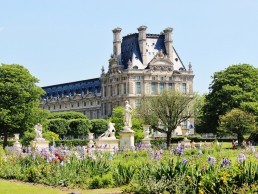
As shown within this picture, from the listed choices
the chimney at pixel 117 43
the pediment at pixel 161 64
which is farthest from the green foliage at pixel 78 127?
the chimney at pixel 117 43

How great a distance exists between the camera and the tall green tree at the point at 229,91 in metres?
54.0

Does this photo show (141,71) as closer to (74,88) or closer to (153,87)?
(153,87)

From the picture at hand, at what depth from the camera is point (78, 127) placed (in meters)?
75.1

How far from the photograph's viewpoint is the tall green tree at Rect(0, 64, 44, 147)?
47281 mm

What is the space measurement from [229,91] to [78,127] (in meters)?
27.7

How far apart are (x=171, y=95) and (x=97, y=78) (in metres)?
56.8

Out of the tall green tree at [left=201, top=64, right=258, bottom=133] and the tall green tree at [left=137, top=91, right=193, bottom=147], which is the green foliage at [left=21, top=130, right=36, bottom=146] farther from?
the tall green tree at [left=201, top=64, right=258, bottom=133]

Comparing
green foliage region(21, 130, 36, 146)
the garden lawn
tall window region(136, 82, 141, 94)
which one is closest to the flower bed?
the garden lawn

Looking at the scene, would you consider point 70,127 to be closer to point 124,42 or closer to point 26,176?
point 124,42

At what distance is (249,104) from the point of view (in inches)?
2021

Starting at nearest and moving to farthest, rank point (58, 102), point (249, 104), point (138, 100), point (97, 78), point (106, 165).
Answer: point (106, 165) < point (249, 104) < point (138, 100) < point (97, 78) < point (58, 102)

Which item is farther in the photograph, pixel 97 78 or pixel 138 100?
pixel 97 78

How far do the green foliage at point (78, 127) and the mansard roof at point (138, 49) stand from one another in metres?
18.2

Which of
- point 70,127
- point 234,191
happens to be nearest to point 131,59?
point 70,127
